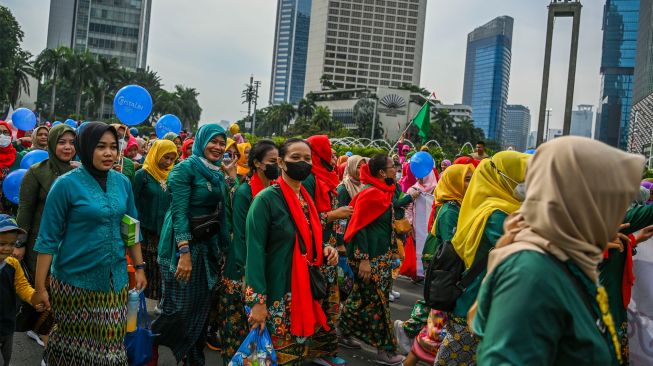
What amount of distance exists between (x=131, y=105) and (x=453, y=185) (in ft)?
14.0

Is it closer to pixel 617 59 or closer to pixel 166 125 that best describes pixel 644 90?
pixel 617 59

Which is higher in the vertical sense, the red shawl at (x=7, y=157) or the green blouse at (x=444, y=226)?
the red shawl at (x=7, y=157)

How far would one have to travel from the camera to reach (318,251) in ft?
11.6

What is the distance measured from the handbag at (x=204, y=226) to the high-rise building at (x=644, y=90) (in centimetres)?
6669

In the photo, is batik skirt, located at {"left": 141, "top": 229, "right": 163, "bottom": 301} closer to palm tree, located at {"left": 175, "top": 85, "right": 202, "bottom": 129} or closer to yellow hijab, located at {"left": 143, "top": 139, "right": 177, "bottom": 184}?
yellow hijab, located at {"left": 143, "top": 139, "right": 177, "bottom": 184}

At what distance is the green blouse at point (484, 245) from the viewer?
9.59 ft

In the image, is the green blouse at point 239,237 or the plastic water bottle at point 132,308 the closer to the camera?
the plastic water bottle at point 132,308

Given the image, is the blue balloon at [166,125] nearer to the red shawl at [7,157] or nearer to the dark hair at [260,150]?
the red shawl at [7,157]

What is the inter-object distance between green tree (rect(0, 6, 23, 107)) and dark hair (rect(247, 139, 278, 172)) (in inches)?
1916

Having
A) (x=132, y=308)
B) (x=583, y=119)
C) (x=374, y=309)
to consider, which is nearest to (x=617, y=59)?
(x=583, y=119)

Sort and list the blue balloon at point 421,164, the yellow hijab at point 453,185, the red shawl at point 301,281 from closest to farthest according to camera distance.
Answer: the red shawl at point 301,281
the yellow hijab at point 453,185
the blue balloon at point 421,164

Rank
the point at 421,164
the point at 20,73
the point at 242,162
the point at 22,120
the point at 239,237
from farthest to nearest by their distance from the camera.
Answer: the point at 20,73 < the point at 22,120 < the point at 421,164 < the point at 242,162 < the point at 239,237

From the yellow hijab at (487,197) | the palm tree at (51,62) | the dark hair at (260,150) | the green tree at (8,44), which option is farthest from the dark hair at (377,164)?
the palm tree at (51,62)

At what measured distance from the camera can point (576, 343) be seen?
1504 mm
